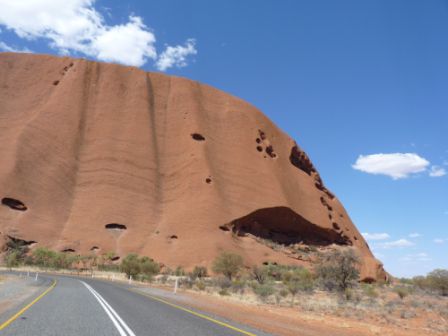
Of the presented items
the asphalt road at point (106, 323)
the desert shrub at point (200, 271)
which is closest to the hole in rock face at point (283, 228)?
the desert shrub at point (200, 271)

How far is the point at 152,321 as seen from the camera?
10852 mm

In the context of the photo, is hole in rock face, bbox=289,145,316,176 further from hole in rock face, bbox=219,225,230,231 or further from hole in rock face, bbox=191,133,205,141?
hole in rock face, bbox=219,225,230,231

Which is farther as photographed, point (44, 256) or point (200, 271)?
point (44, 256)

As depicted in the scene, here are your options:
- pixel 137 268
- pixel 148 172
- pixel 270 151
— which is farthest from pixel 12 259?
pixel 270 151

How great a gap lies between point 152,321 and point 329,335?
179 inches

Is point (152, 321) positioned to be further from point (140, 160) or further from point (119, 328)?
point (140, 160)

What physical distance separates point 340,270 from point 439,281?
12410mm

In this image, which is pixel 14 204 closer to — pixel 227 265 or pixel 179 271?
pixel 179 271

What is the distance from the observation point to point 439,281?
125ft

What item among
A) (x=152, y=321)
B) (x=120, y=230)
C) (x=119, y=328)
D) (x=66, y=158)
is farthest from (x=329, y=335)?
(x=66, y=158)

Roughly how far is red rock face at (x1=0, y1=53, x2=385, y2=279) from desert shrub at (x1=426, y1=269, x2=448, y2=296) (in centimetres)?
1950

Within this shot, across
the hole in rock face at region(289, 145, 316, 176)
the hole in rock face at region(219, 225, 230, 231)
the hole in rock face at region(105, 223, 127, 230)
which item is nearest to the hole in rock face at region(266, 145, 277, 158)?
the hole in rock face at region(289, 145, 316, 176)

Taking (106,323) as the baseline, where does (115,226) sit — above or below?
above

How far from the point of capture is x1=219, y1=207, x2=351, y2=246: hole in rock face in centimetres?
7006
